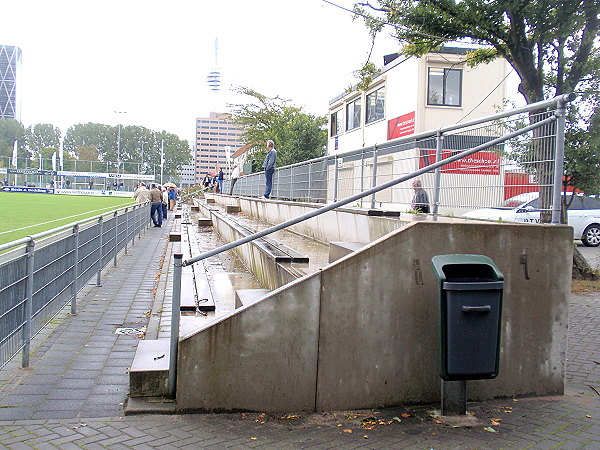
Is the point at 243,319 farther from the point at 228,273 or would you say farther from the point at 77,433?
the point at 228,273

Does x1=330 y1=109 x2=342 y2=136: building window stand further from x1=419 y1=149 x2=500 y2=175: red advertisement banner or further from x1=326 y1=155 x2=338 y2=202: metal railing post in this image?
x1=419 y1=149 x2=500 y2=175: red advertisement banner

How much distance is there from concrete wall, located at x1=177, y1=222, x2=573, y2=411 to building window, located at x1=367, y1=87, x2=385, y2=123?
84.5ft

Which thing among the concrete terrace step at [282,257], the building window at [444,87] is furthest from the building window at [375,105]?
the concrete terrace step at [282,257]

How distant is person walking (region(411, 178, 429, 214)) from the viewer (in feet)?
24.6

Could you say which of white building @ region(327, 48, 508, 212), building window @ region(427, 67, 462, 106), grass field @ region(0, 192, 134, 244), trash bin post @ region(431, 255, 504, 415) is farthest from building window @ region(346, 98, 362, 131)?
trash bin post @ region(431, 255, 504, 415)

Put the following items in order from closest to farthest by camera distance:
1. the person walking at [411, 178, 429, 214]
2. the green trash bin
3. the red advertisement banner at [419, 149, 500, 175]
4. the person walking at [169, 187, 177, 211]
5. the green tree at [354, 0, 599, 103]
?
the green trash bin → the red advertisement banner at [419, 149, 500, 175] → the person walking at [411, 178, 429, 214] → the green tree at [354, 0, 599, 103] → the person walking at [169, 187, 177, 211]

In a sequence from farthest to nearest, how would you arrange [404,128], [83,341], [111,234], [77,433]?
[404,128], [111,234], [83,341], [77,433]

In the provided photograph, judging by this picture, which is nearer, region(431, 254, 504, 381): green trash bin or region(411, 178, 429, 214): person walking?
region(431, 254, 504, 381): green trash bin

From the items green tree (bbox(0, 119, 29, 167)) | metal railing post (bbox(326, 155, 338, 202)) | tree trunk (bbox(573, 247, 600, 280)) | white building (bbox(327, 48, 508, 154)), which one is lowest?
tree trunk (bbox(573, 247, 600, 280))

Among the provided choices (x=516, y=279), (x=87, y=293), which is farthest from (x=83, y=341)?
(x=516, y=279)

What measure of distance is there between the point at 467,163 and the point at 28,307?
16.6 feet

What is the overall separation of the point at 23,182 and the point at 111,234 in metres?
81.0

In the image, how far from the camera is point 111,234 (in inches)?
499

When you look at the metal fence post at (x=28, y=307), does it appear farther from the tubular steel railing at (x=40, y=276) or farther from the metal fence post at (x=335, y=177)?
the metal fence post at (x=335, y=177)
